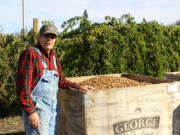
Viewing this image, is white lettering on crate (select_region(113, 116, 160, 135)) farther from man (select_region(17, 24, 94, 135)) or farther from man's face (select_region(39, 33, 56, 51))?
man's face (select_region(39, 33, 56, 51))

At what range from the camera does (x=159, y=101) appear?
2.56 meters

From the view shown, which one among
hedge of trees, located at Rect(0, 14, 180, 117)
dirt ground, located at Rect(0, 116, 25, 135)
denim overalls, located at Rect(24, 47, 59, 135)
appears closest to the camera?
denim overalls, located at Rect(24, 47, 59, 135)

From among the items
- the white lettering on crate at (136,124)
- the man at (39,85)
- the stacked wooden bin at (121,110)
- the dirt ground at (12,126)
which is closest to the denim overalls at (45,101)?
the man at (39,85)

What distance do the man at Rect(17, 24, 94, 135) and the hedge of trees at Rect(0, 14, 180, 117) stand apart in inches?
101

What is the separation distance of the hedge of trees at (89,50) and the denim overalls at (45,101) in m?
2.58

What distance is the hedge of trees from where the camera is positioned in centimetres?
479

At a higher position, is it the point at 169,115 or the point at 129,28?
the point at 129,28

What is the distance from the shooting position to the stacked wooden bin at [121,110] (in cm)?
227

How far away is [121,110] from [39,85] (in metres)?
0.81

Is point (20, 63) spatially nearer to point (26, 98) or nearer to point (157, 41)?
point (26, 98)

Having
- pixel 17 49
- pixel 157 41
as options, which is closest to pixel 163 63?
pixel 157 41

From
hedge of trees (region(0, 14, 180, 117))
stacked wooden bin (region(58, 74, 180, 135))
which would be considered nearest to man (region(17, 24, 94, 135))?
stacked wooden bin (region(58, 74, 180, 135))

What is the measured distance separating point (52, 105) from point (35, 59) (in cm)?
44

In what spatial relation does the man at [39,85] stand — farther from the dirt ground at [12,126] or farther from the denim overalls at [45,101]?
the dirt ground at [12,126]
